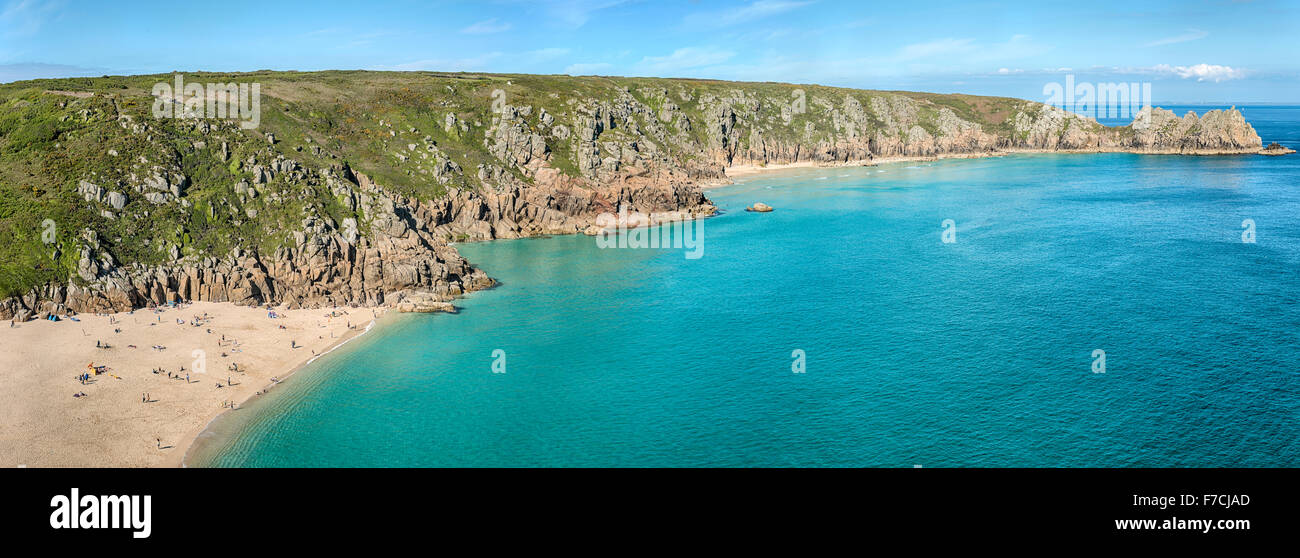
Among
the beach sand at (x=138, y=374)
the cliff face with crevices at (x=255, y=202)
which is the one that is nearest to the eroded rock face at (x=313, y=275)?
the cliff face with crevices at (x=255, y=202)

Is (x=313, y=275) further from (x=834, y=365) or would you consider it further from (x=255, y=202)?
(x=834, y=365)

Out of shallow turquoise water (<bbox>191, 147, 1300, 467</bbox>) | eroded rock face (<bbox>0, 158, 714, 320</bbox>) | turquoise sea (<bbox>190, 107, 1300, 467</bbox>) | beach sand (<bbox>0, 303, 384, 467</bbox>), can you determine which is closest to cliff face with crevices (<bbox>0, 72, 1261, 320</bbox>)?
eroded rock face (<bbox>0, 158, 714, 320</bbox>)

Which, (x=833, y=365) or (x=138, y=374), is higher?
(x=833, y=365)

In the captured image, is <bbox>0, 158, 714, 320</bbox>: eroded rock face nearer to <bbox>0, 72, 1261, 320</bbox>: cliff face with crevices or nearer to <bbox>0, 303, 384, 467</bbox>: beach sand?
<bbox>0, 72, 1261, 320</bbox>: cliff face with crevices

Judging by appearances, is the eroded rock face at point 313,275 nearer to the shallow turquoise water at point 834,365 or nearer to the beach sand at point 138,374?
the beach sand at point 138,374

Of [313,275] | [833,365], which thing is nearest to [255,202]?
[313,275]
